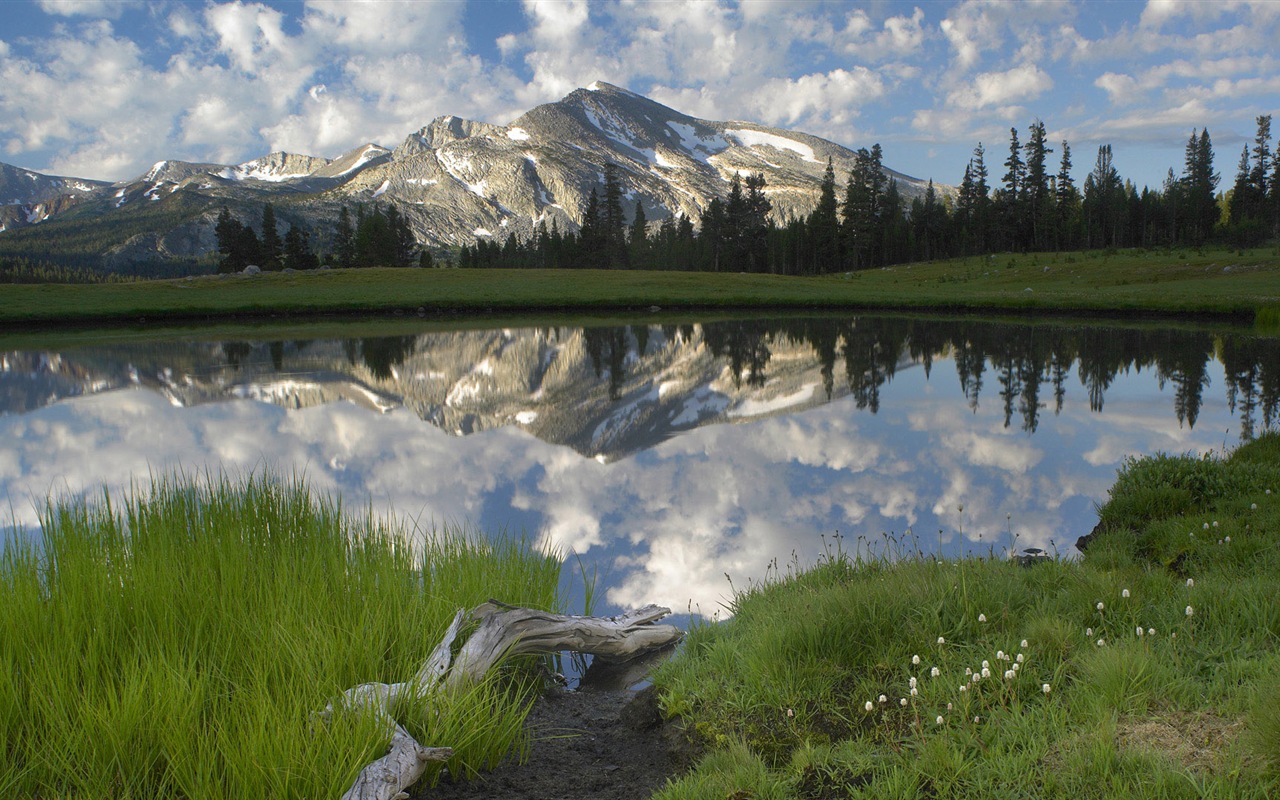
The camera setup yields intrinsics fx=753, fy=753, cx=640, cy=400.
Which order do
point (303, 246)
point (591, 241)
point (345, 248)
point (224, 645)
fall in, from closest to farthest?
point (224, 645) → point (303, 246) → point (345, 248) → point (591, 241)

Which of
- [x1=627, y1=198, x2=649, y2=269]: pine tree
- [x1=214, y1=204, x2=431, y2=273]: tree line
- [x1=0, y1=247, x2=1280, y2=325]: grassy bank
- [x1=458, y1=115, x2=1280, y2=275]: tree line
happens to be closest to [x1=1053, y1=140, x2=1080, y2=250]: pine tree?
[x1=458, y1=115, x2=1280, y2=275]: tree line

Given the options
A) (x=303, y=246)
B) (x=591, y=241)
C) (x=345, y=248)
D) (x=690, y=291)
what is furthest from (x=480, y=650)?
(x=345, y=248)

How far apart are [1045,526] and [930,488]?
70.5 inches

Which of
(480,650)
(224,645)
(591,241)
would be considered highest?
(591,241)

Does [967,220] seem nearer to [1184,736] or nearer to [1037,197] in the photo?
[1037,197]

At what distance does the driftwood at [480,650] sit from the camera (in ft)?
11.3

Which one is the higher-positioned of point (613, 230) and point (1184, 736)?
point (613, 230)

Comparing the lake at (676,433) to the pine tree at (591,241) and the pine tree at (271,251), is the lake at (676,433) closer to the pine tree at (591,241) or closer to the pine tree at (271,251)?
the pine tree at (271,251)

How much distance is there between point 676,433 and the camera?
555 inches

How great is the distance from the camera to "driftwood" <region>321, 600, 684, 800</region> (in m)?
3.45

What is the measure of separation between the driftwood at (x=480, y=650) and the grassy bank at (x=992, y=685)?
62cm

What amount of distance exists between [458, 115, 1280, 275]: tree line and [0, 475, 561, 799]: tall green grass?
85.4 meters

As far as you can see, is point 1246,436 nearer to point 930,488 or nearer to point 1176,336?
point 930,488

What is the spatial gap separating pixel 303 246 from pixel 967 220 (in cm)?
8009
